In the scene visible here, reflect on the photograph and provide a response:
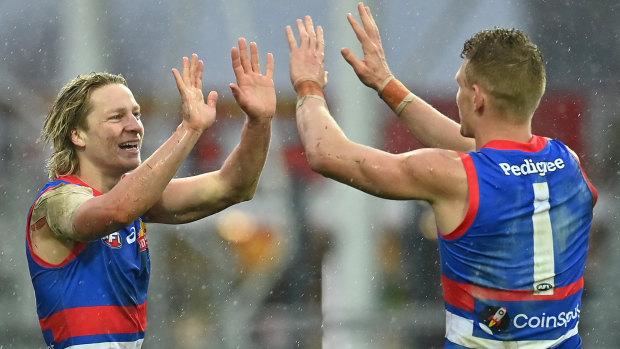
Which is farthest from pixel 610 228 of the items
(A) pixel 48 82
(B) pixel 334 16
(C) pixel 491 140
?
(C) pixel 491 140

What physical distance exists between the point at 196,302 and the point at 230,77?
2426 mm

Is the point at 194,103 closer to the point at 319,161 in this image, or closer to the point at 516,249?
the point at 319,161

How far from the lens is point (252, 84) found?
4480mm

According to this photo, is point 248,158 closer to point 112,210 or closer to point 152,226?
point 112,210

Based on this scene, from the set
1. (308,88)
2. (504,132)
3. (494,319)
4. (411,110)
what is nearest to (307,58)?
(308,88)

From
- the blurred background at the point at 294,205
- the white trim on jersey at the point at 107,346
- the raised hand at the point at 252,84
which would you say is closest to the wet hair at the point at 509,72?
the raised hand at the point at 252,84

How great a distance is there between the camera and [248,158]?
15.5ft

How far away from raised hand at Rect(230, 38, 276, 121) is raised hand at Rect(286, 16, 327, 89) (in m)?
0.29

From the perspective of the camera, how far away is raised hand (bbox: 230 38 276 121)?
14.6 feet

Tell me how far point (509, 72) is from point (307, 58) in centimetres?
83

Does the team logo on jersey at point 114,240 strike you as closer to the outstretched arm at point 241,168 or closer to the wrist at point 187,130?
the outstretched arm at point 241,168

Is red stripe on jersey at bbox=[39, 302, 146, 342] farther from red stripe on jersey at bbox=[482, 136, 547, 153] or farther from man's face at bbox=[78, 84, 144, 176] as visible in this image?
red stripe on jersey at bbox=[482, 136, 547, 153]

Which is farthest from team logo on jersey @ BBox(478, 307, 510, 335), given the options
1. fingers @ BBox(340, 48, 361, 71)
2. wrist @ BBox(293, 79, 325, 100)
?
fingers @ BBox(340, 48, 361, 71)

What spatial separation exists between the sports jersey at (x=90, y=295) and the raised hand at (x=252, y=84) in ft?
2.60
